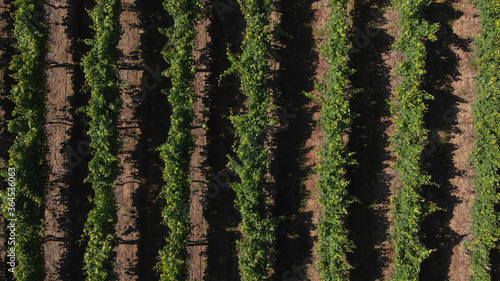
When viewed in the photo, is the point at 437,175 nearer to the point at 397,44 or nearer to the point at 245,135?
the point at 397,44

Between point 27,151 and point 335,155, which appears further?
point 27,151

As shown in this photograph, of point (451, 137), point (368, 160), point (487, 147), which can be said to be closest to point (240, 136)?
point (368, 160)

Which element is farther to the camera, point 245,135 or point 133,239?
point 133,239

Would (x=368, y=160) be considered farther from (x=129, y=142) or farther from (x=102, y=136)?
(x=102, y=136)

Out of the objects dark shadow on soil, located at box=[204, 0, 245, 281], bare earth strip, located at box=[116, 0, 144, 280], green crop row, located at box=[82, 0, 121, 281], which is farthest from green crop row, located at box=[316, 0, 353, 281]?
green crop row, located at box=[82, 0, 121, 281]

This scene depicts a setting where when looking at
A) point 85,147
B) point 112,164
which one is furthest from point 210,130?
point 85,147

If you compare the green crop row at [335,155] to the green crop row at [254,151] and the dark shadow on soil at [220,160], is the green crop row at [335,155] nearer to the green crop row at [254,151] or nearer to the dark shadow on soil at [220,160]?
the green crop row at [254,151]

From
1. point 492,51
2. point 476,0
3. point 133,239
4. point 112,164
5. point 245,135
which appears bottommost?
point 133,239
